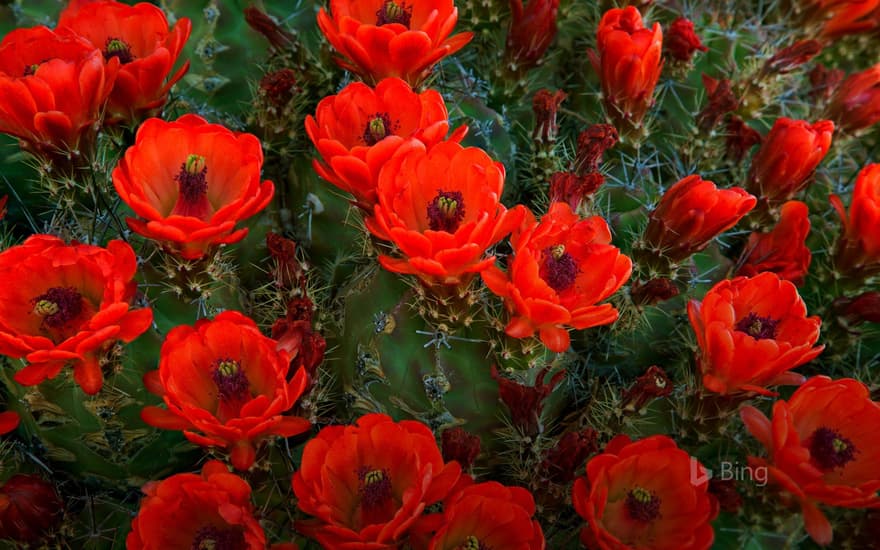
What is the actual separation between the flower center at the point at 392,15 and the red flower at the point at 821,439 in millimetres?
767

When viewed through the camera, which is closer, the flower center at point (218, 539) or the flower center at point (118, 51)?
the flower center at point (218, 539)

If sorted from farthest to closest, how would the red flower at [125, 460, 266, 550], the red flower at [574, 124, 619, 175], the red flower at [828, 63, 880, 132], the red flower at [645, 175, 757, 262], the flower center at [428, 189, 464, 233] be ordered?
the red flower at [828, 63, 880, 132], the red flower at [574, 124, 619, 175], the red flower at [645, 175, 757, 262], the flower center at [428, 189, 464, 233], the red flower at [125, 460, 266, 550]

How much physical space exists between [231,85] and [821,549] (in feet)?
4.31

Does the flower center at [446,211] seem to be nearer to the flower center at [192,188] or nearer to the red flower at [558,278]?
the red flower at [558,278]

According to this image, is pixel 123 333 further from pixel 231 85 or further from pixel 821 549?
pixel 821 549

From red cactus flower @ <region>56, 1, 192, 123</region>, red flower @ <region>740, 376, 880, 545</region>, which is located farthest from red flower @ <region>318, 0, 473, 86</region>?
red flower @ <region>740, 376, 880, 545</region>

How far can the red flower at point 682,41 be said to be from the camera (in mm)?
1414

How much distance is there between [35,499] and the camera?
102cm

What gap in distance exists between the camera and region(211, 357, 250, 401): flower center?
959 mm

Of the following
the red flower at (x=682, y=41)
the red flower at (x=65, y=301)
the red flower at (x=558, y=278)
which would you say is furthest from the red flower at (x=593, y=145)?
the red flower at (x=65, y=301)

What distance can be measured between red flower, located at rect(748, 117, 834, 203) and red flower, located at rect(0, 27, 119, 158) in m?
1.05

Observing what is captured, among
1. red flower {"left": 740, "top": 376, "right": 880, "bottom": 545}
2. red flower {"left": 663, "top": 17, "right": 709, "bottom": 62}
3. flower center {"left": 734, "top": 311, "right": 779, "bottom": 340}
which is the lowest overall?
red flower {"left": 740, "top": 376, "right": 880, "bottom": 545}

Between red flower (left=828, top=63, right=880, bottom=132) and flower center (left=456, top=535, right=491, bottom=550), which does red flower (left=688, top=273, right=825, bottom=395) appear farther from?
red flower (left=828, top=63, right=880, bottom=132)

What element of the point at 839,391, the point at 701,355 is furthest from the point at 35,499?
the point at 839,391
